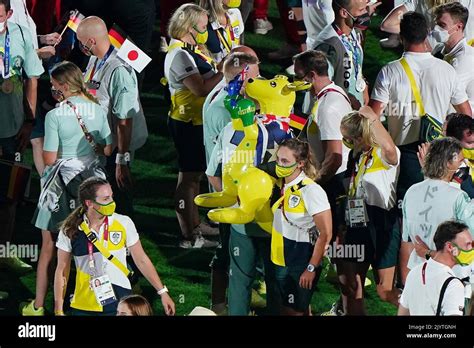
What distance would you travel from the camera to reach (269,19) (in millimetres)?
15820

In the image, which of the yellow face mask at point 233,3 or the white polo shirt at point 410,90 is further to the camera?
the yellow face mask at point 233,3

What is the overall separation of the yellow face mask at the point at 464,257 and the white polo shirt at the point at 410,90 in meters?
1.83

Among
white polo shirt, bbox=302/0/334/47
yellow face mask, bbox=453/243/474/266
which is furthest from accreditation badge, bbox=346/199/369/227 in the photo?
white polo shirt, bbox=302/0/334/47

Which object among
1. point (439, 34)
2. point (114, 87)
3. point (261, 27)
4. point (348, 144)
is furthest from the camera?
point (261, 27)

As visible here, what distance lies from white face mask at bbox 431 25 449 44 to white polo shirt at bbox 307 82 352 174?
1.16 metres

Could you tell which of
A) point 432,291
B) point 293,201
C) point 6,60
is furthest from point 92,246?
point 432,291

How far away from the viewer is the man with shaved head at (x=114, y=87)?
41.6 ft

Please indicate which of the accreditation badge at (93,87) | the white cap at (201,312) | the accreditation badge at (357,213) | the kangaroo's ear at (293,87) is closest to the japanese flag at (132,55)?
the accreditation badge at (93,87)

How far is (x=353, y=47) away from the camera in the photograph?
1299cm

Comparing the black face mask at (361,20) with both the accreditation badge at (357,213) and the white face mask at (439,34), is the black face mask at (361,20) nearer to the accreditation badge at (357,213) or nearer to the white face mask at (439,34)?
the white face mask at (439,34)

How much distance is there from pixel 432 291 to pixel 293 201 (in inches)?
49.8

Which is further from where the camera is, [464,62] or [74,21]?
[74,21]

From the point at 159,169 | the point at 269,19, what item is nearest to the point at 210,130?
the point at 159,169

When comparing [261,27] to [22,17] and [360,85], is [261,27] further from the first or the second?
[22,17]
